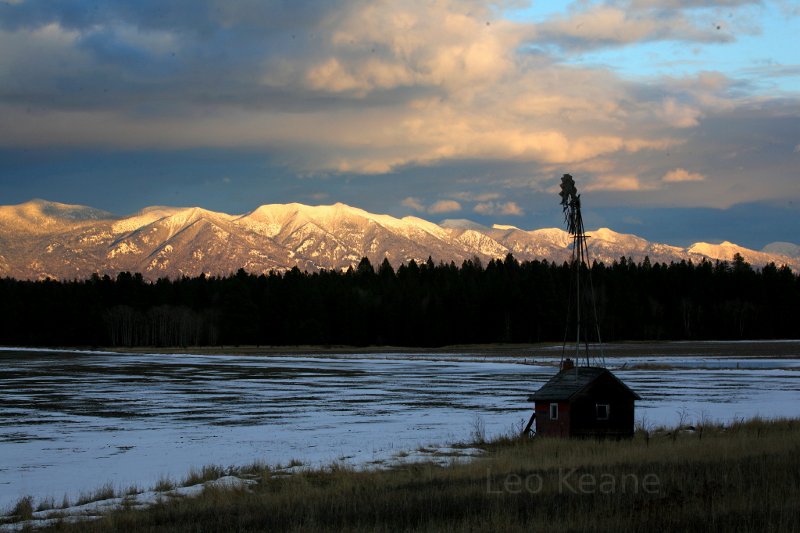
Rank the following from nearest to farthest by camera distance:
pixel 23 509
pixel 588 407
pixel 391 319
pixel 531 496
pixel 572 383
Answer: pixel 531 496, pixel 23 509, pixel 588 407, pixel 572 383, pixel 391 319

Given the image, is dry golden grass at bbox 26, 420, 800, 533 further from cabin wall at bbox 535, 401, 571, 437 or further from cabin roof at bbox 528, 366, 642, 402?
cabin roof at bbox 528, 366, 642, 402

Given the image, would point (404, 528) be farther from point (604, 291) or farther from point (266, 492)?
point (604, 291)

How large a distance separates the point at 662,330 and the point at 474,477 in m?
183

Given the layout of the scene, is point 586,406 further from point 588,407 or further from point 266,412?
point 266,412

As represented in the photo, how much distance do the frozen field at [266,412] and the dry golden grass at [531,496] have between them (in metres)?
4.56

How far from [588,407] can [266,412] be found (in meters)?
19.1

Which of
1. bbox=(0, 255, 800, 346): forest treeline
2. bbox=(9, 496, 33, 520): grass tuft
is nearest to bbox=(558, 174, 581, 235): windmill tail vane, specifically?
bbox=(9, 496, 33, 520): grass tuft

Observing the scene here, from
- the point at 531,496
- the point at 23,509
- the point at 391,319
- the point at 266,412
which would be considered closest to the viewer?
the point at 531,496

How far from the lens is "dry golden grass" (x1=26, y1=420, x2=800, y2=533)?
656 inches

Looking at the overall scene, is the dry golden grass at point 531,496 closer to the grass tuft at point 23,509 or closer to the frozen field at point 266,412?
the grass tuft at point 23,509

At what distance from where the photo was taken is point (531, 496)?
1972 cm

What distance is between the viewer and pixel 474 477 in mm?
23266

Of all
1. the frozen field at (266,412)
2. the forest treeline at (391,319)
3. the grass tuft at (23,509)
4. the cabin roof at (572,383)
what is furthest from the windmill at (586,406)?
the forest treeline at (391,319)

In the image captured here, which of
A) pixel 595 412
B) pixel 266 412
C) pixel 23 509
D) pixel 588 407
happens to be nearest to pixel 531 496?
pixel 23 509
